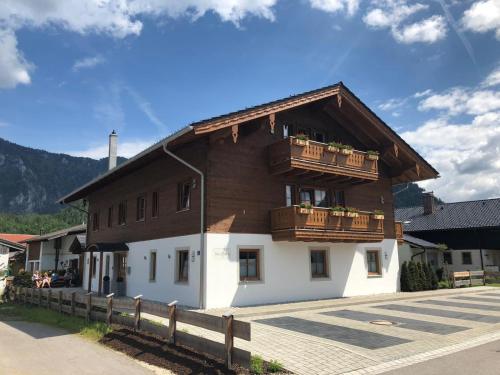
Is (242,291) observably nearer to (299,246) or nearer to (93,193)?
(299,246)

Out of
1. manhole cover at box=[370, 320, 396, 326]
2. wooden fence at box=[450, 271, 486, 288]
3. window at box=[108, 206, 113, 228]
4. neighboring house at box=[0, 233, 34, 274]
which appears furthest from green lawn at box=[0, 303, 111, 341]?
neighboring house at box=[0, 233, 34, 274]

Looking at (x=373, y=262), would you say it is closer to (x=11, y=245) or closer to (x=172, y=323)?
(x=172, y=323)

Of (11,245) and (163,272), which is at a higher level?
(11,245)

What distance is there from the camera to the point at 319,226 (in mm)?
16828

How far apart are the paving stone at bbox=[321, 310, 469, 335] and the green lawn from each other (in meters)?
6.80

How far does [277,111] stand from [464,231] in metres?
26.6

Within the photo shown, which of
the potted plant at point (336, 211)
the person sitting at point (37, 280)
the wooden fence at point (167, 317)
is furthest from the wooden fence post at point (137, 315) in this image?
the person sitting at point (37, 280)

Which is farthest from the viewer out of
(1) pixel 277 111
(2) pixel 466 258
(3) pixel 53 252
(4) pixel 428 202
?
(4) pixel 428 202

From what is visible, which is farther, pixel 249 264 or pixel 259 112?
pixel 249 264

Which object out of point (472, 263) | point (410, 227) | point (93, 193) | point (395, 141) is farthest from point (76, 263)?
point (472, 263)

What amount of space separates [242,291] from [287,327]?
198 inches

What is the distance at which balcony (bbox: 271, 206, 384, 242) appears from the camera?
16.2m

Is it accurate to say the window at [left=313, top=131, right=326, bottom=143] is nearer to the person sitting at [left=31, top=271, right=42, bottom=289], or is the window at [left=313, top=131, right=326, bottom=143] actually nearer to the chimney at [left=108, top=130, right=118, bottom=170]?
the chimney at [left=108, top=130, right=118, bottom=170]

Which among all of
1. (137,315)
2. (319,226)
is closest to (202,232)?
(319,226)
